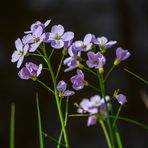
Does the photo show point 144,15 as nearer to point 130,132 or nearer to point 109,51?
point 109,51

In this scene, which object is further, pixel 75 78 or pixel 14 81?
pixel 14 81

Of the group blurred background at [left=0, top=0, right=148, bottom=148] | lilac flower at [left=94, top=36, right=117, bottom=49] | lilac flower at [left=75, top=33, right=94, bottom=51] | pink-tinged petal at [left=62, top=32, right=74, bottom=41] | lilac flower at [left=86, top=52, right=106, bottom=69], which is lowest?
lilac flower at [left=86, top=52, right=106, bottom=69]

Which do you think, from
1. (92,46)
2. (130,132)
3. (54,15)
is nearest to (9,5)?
(54,15)

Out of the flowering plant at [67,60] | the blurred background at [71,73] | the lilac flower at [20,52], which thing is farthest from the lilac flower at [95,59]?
the blurred background at [71,73]

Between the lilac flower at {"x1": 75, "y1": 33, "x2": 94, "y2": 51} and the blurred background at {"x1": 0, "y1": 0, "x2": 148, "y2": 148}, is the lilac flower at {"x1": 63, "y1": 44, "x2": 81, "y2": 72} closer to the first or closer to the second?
the lilac flower at {"x1": 75, "y1": 33, "x2": 94, "y2": 51}

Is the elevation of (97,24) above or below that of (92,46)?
above

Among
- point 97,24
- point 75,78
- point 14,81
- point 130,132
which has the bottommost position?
point 75,78

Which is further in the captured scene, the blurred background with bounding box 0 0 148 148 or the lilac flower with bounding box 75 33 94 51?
the blurred background with bounding box 0 0 148 148

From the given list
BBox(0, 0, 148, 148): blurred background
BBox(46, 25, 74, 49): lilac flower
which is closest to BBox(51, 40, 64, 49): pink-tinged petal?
BBox(46, 25, 74, 49): lilac flower
